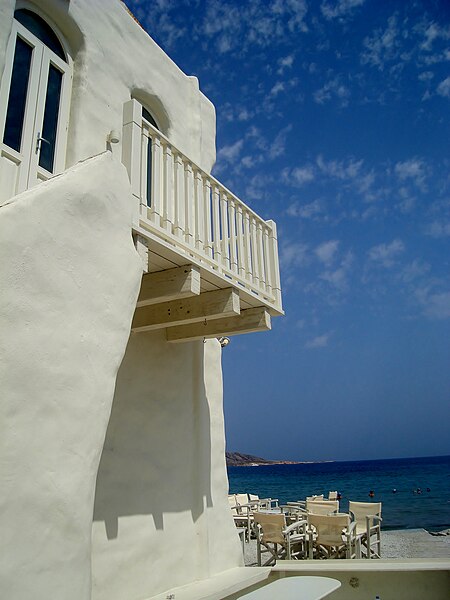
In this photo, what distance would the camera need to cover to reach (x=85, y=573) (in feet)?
10.3

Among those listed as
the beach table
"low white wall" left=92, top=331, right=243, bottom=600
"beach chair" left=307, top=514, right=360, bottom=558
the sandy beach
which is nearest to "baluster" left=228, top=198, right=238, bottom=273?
"low white wall" left=92, top=331, right=243, bottom=600

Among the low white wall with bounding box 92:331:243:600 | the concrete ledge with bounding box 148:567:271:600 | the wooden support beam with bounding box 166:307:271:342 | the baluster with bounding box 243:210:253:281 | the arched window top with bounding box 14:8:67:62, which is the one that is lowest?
the concrete ledge with bounding box 148:567:271:600

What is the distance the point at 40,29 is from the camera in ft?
18.8

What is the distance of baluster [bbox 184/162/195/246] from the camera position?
562cm

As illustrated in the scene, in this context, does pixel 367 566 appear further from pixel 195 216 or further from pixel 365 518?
pixel 195 216

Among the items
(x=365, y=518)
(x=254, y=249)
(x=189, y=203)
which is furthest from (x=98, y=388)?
(x=365, y=518)

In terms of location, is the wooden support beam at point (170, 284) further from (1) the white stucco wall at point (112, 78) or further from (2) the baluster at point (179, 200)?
(1) the white stucco wall at point (112, 78)

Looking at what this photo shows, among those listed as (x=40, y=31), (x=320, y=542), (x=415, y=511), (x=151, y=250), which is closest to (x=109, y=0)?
(x=40, y=31)

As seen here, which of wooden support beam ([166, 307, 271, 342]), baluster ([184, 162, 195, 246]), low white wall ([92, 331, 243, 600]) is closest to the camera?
low white wall ([92, 331, 243, 600])

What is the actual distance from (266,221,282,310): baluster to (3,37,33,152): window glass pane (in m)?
3.57

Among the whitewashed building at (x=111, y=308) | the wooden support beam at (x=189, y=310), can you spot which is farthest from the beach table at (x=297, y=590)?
the wooden support beam at (x=189, y=310)

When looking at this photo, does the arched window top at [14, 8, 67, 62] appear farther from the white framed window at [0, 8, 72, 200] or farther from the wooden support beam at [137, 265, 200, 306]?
the wooden support beam at [137, 265, 200, 306]

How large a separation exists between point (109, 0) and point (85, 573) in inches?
270

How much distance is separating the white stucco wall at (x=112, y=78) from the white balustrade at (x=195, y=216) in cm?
76
